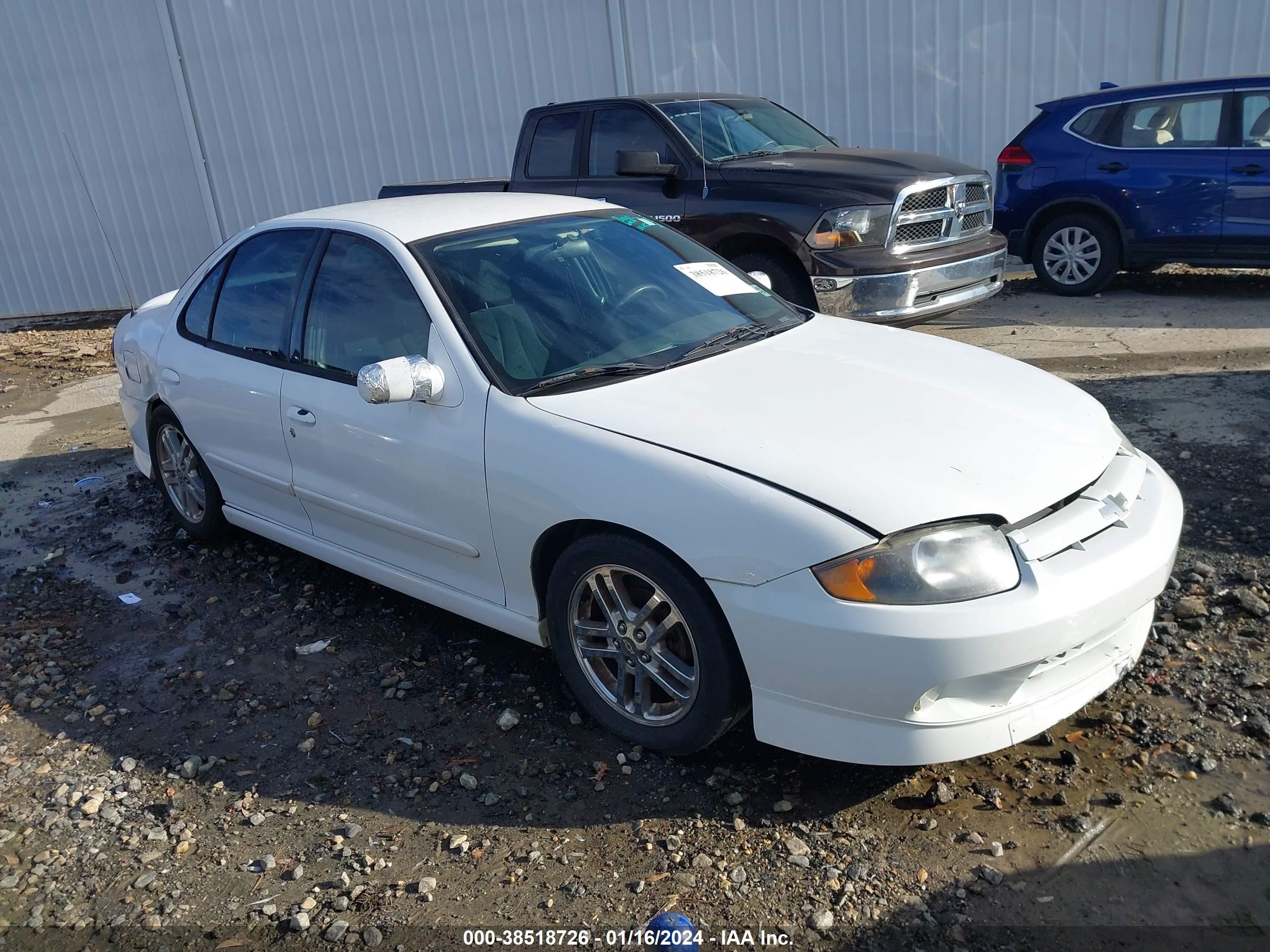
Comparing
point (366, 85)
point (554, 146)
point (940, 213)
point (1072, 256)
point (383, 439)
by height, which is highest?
point (366, 85)

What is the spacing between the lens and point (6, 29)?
13.4m

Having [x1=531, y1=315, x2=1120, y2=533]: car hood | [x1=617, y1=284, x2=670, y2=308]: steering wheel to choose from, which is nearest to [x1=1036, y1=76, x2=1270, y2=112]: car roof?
[x1=531, y1=315, x2=1120, y2=533]: car hood

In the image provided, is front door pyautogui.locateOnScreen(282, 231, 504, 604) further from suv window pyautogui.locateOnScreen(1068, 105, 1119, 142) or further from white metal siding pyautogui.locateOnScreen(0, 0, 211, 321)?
white metal siding pyautogui.locateOnScreen(0, 0, 211, 321)

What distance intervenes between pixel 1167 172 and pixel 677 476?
7.43m

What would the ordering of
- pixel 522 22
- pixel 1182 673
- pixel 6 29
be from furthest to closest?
pixel 6 29 → pixel 522 22 → pixel 1182 673

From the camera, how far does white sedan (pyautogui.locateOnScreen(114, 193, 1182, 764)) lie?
2732 millimetres

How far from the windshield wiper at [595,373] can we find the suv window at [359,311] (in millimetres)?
495

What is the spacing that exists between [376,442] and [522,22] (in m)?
9.29

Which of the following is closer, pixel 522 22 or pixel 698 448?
pixel 698 448

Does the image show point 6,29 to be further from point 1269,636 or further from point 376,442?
point 1269,636

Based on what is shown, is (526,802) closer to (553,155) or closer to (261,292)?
(261,292)

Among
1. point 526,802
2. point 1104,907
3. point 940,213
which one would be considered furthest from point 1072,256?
point 526,802

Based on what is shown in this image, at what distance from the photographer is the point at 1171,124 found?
340 inches

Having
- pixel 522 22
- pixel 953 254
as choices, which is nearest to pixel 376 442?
pixel 953 254
